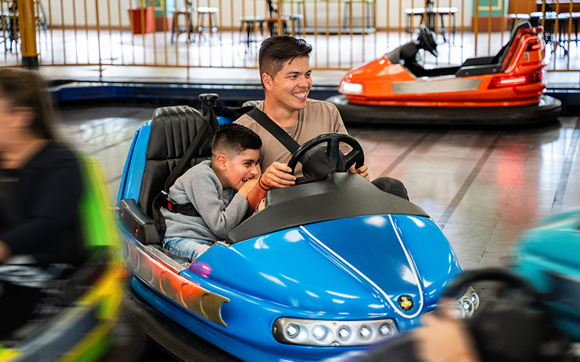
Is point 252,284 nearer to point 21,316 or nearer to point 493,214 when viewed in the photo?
point 21,316

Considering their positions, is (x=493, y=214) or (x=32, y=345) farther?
(x=493, y=214)

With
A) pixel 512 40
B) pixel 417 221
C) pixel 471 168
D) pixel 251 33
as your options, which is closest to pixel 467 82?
pixel 512 40

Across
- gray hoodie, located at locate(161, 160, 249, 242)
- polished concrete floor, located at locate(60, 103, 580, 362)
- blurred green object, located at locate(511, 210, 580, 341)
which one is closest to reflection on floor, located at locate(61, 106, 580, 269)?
polished concrete floor, located at locate(60, 103, 580, 362)

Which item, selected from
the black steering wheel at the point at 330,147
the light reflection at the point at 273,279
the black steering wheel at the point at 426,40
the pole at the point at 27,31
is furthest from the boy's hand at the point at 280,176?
the pole at the point at 27,31

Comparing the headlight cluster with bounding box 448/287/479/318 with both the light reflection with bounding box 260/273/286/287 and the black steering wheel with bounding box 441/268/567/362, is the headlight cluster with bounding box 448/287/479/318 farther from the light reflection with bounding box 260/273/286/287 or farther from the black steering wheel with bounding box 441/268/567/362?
the black steering wheel with bounding box 441/268/567/362

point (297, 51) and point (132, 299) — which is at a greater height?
point (297, 51)

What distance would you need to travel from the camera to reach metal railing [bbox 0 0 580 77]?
8.52 metres

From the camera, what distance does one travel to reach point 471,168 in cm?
466

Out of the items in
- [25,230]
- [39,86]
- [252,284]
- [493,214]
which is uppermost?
[39,86]

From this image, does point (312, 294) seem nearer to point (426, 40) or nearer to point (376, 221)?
point (376, 221)

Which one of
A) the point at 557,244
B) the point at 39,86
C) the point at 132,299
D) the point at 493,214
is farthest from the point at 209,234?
the point at 493,214

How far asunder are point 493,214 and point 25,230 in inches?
106

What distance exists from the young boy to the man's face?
21 cm

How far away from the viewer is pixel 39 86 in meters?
1.45
